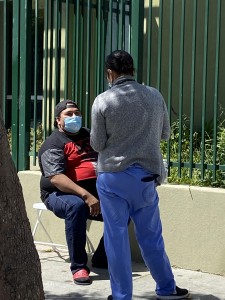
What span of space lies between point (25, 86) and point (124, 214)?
296cm

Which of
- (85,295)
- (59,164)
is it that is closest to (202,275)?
(85,295)

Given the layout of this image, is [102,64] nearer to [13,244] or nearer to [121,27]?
[121,27]

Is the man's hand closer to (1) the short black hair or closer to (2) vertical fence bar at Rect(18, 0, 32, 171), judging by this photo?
(1) the short black hair

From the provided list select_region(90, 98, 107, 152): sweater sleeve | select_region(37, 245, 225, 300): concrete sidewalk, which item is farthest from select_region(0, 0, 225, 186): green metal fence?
select_region(90, 98, 107, 152): sweater sleeve

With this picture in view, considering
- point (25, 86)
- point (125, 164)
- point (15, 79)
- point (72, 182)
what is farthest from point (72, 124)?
point (15, 79)

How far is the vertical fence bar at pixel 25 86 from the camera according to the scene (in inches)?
311

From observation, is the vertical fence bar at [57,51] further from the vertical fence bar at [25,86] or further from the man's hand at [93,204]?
the man's hand at [93,204]

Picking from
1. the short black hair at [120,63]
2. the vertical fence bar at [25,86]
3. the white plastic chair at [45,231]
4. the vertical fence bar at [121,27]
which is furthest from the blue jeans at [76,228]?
the vertical fence bar at [121,27]

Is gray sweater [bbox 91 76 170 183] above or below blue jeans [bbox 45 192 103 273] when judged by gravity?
above

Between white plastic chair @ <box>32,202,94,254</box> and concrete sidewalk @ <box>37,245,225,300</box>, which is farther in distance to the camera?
white plastic chair @ <box>32,202,94,254</box>

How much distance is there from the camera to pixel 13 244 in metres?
3.18

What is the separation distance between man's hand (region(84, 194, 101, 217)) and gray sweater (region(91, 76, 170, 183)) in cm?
97

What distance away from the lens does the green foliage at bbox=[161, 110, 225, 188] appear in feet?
22.3

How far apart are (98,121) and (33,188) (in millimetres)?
2477
